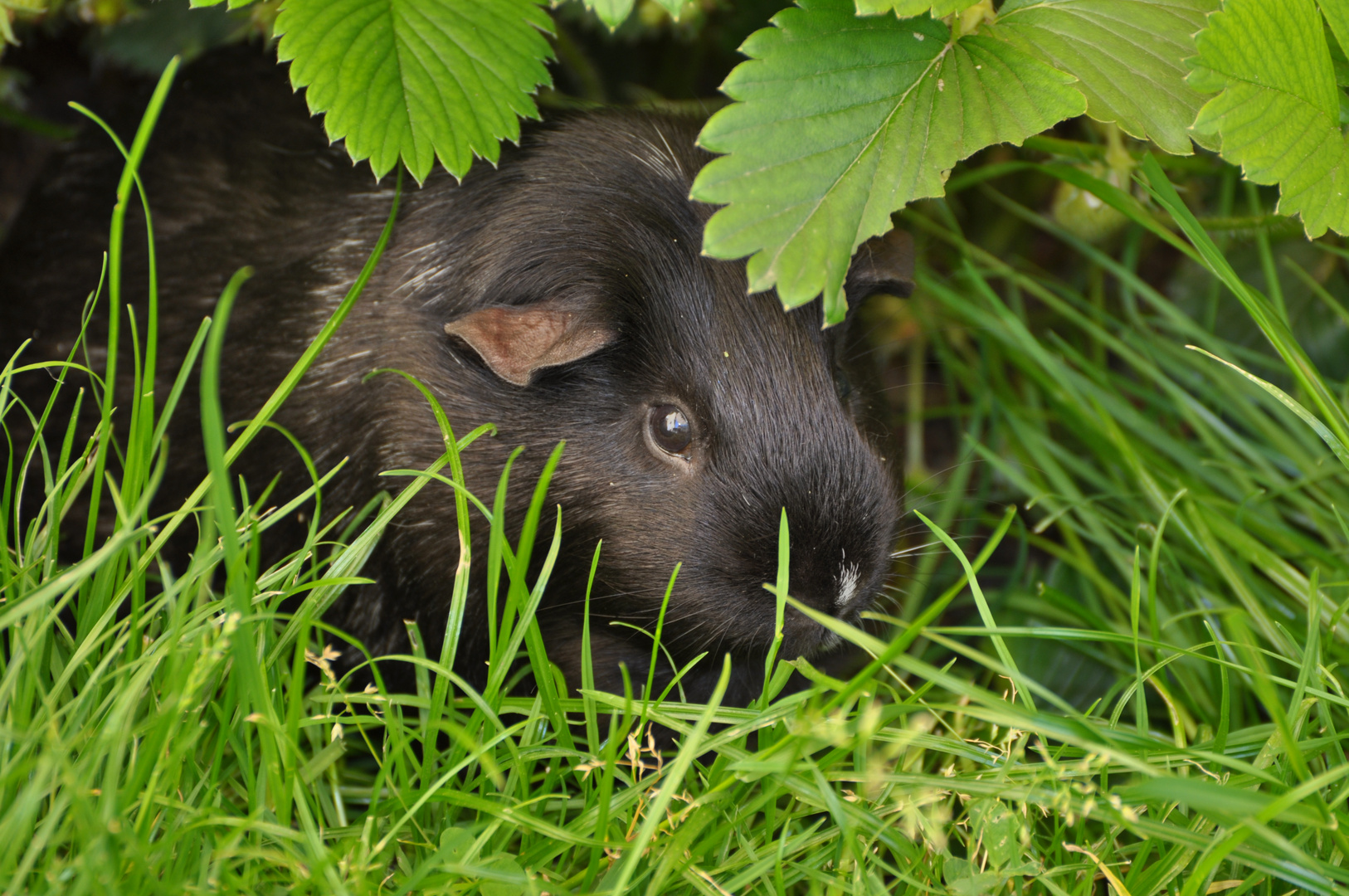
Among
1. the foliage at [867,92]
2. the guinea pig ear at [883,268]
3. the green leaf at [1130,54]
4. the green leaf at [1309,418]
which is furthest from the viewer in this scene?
the guinea pig ear at [883,268]

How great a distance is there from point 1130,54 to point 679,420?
1152 mm

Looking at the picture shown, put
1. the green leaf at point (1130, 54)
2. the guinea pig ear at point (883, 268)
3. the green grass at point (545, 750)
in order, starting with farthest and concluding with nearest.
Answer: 1. the guinea pig ear at point (883, 268)
2. the green leaf at point (1130, 54)
3. the green grass at point (545, 750)

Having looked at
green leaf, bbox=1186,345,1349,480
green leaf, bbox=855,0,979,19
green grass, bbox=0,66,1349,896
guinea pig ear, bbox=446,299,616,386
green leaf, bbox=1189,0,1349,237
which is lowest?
green grass, bbox=0,66,1349,896

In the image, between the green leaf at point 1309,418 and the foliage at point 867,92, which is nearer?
the foliage at point 867,92

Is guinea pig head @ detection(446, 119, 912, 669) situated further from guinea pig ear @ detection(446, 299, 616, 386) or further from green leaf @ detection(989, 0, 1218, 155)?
green leaf @ detection(989, 0, 1218, 155)

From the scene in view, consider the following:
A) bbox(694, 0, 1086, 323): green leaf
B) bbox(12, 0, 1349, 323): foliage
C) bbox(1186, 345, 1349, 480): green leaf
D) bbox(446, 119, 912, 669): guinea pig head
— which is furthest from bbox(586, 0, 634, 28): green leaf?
bbox(1186, 345, 1349, 480): green leaf

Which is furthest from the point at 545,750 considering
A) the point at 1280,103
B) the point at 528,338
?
the point at 1280,103

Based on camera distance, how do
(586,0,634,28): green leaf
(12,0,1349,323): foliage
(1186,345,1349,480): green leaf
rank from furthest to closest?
(1186,345,1349,480): green leaf, (12,0,1349,323): foliage, (586,0,634,28): green leaf

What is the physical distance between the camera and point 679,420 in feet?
7.28

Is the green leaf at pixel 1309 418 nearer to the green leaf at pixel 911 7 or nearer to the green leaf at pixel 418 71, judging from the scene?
the green leaf at pixel 911 7

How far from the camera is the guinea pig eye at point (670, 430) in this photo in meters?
2.22

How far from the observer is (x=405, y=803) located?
1895 mm

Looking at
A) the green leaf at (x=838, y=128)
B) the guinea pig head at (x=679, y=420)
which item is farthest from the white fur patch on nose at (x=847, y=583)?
the green leaf at (x=838, y=128)

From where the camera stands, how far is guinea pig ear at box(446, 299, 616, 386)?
213 centimetres
